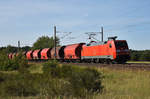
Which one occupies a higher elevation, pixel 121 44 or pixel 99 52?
pixel 121 44

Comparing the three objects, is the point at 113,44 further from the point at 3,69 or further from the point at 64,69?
the point at 3,69

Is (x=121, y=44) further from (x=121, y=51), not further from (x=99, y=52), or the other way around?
(x=99, y=52)

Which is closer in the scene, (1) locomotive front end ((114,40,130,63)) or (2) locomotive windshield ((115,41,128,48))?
(1) locomotive front end ((114,40,130,63))

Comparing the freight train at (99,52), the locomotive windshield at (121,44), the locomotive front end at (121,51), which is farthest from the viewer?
the locomotive windshield at (121,44)

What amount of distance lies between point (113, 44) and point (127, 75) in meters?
10.1

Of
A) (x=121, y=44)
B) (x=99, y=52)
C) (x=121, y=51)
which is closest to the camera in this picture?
(x=121, y=51)

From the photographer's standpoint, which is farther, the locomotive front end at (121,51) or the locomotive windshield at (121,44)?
the locomotive windshield at (121,44)

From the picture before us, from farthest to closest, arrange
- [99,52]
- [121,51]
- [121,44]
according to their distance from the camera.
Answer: [99,52]
[121,44]
[121,51]

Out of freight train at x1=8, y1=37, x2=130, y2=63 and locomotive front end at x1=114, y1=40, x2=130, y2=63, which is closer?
locomotive front end at x1=114, y1=40, x2=130, y2=63

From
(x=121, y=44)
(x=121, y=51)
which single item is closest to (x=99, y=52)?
(x=121, y=44)

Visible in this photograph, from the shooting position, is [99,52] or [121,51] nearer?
[121,51]

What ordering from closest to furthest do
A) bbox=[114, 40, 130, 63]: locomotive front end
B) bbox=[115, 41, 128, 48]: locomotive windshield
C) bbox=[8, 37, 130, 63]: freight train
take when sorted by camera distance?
bbox=[114, 40, 130, 63]: locomotive front end → bbox=[8, 37, 130, 63]: freight train → bbox=[115, 41, 128, 48]: locomotive windshield

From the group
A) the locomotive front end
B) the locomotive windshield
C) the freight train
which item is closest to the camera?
the locomotive front end

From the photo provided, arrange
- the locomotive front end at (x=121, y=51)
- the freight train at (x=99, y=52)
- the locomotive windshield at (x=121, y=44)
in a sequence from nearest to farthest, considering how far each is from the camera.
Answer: the locomotive front end at (x=121, y=51)
the freight train at (x=99, y=52)
the locomotive windshield at (x=121, y=44)
